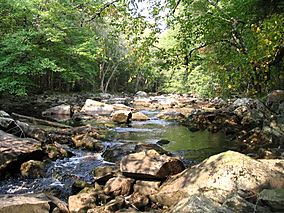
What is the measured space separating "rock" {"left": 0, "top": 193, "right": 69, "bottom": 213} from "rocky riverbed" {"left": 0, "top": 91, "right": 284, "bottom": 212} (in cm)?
1

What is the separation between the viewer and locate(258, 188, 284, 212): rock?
11.6 ft

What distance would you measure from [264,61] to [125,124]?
7863 millimetres

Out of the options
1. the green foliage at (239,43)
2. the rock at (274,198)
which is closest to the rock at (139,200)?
the rock at (274,198)

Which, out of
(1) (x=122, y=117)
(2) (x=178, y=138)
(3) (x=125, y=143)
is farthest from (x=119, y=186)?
(1) (x=122, y=117)

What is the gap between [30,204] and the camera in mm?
4371

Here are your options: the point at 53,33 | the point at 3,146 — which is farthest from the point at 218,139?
the point at 53,33

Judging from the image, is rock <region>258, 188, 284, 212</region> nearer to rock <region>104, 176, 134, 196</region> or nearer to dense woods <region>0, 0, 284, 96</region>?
rock <region>104, 176, 134, 196</region>

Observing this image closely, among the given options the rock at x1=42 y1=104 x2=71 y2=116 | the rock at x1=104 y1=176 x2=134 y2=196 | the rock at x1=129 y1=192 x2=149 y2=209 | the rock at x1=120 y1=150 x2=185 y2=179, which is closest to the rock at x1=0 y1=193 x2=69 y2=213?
the rock at x1=104 y1=176 x2=134 y2=196

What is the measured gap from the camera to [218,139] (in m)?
10.4

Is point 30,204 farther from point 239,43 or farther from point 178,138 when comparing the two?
point 239,43

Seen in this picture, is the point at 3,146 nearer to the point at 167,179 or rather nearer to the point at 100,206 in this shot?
the point at 100,206

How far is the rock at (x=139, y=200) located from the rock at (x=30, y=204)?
103 cm

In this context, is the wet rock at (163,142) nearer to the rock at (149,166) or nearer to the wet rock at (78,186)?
the rock at (149,166)

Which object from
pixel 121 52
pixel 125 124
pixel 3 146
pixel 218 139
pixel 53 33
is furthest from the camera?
pixel 121 52
